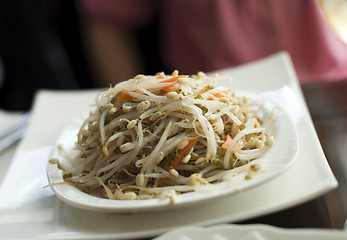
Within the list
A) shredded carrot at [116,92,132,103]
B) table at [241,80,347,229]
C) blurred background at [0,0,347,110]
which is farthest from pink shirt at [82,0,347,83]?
shredded carrot at [116,92,132,103]

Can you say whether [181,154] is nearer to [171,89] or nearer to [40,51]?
[171,89]

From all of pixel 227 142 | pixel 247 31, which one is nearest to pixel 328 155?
pixel 227 142

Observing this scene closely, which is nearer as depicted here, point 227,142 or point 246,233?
point 246,233

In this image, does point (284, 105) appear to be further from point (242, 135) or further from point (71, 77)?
point (71, 77)

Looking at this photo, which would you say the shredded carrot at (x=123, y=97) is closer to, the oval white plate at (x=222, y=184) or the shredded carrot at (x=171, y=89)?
the shredded carrot at (x=171, y=89)

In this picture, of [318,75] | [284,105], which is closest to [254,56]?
[318,75]
